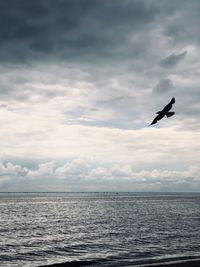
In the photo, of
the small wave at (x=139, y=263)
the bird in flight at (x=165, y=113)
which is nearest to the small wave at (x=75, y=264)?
the small wave at (x=139, y=263)

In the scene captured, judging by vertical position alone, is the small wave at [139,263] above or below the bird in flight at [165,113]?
below

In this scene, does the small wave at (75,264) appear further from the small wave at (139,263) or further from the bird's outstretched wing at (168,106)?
the bird's outstretched wing at (168,106)

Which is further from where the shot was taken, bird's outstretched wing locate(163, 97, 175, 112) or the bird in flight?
bird's outstretched wing locate(163, 97, 175, 112)

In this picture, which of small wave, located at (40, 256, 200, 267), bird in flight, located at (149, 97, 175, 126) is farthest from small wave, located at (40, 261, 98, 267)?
bird in flight, located at (149, 97, 175, 126)

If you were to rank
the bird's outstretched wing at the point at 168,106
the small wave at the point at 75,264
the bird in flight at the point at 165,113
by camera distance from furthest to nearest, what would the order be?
the small wave at the point at 75,264 → the bird's outstretched wing at the point at 168,106 → the bird in flight at the point at 165,113

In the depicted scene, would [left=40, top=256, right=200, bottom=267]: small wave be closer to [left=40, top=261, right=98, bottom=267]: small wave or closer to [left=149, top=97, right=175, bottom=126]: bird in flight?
[left=40, top=261, right=98, bottom=267]: small wave

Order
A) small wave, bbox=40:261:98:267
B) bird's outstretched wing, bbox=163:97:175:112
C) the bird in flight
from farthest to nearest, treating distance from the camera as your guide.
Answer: small wave, bbox=40:261:98:267
bird's outstretched wing, bbox=163:97:175:112
the bird in flight

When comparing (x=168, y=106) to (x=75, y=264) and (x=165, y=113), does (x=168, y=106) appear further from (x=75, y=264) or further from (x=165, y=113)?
(x=75, y=264)

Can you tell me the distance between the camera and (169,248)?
4559 centimetres

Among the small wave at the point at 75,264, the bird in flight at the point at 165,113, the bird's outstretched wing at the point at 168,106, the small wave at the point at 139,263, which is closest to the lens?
the bird in flight at the point at 165,113

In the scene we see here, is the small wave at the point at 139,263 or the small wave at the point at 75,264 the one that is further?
the small wave at the point at 75,264

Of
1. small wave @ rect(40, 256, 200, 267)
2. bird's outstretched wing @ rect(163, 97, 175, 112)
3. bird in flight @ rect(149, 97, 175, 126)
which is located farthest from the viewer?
small wave @ rect(40, 256, 200, 267)

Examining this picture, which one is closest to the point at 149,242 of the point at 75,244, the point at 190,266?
the point at 75,244

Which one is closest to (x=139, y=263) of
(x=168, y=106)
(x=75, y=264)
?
(x=75, y=264)
